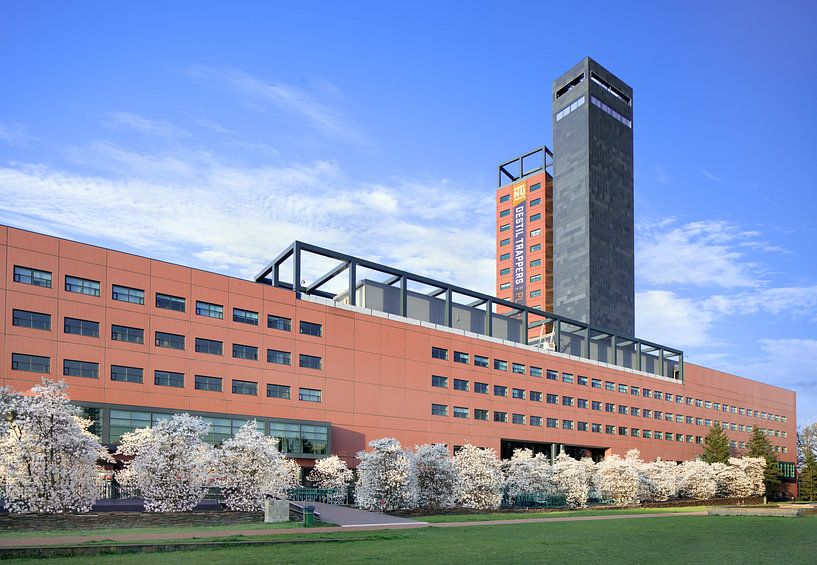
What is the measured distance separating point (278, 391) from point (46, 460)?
28979 mm

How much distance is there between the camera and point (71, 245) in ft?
181

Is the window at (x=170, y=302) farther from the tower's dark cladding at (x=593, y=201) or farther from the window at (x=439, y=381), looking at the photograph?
the tower's dark cladding at (x=593, y=201)

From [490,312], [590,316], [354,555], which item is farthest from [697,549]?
[590,316]

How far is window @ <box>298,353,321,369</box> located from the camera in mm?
67562

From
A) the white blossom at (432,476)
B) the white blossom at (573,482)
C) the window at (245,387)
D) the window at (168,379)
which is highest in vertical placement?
the window at (168,379)

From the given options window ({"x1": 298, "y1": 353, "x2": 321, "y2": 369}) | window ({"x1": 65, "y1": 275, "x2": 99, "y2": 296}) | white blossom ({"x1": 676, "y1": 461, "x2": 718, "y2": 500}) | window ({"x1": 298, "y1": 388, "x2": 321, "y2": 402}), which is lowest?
white blossom ({"x1": 676, "y1": 461, "x2": 718, "y2": 500})

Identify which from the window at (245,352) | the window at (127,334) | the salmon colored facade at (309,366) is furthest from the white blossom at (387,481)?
the window at (127,334)

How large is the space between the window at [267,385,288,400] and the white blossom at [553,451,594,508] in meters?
26.2

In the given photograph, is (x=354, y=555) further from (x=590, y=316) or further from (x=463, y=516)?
(x=590, y=316)

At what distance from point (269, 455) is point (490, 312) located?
50.6m

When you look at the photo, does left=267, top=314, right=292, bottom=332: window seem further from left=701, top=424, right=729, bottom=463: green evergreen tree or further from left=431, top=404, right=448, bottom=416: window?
left=701, top=424, right=729, bottom=463: green evergreen tree

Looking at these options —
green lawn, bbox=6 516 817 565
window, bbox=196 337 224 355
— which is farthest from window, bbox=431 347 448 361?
green lawn, bbox=6 516 817 565

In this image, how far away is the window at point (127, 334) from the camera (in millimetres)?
56469

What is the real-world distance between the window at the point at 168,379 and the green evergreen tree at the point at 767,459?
9246 cm
